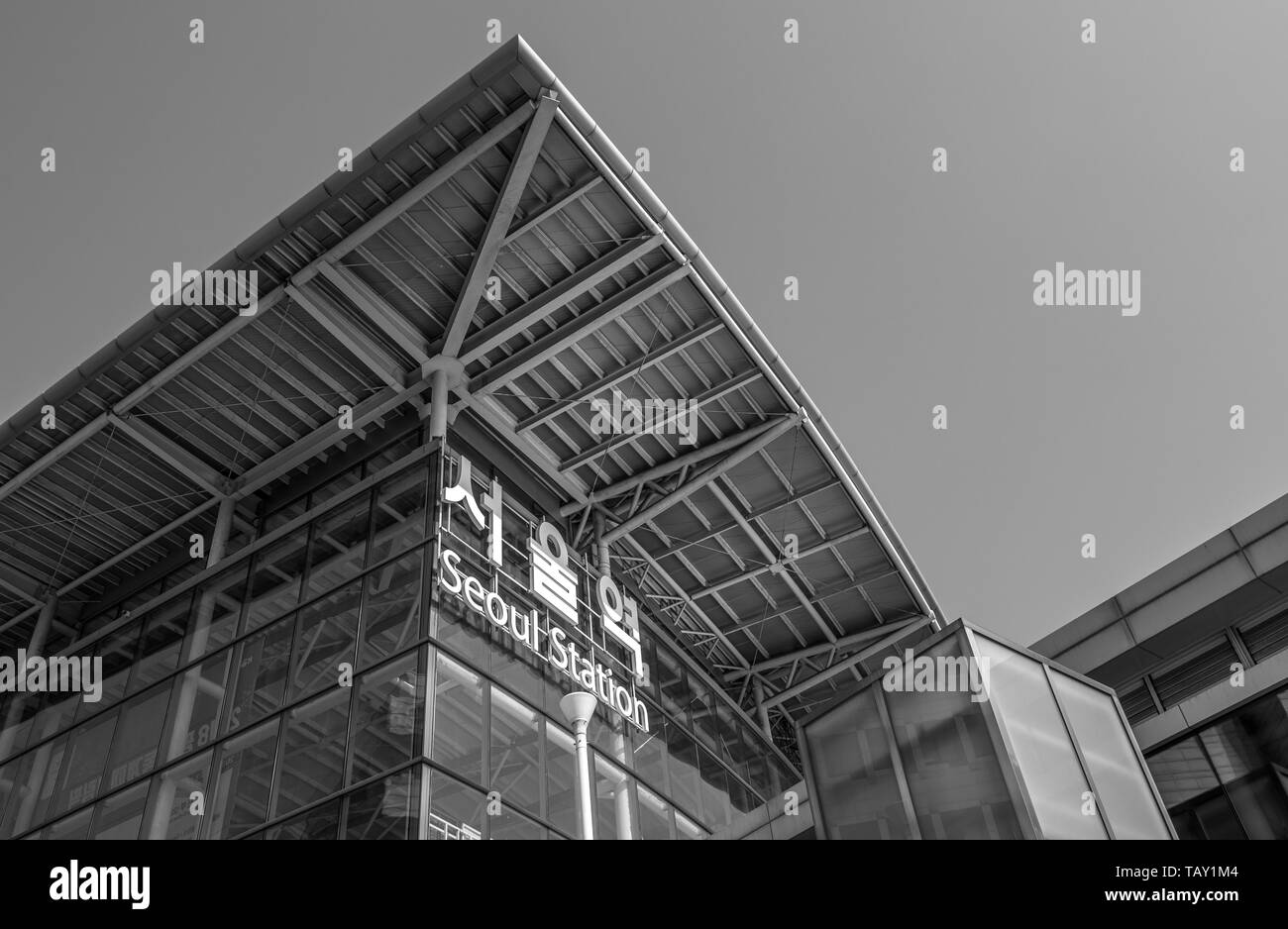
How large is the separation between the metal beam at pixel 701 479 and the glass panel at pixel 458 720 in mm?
7946

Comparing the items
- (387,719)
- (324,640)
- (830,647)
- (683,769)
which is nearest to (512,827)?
(387,719)

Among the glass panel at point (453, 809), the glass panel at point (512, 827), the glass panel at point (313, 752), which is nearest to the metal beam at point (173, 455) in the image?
the glass panel at point (313, 752)

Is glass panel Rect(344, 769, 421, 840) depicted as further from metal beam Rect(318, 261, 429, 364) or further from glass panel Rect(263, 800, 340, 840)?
metal beam Rect(318, 261, 429, 364)

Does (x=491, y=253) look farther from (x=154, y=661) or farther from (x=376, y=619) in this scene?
(x=154, y=661)

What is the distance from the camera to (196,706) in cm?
2117

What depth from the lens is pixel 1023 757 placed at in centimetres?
1006

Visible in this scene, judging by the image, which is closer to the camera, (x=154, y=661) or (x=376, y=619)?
(x=376, y=619)

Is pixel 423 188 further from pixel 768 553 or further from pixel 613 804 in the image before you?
pixel 768 553

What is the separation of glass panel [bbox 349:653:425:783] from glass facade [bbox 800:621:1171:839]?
7763 millimetres

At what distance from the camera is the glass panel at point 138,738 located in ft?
68.6

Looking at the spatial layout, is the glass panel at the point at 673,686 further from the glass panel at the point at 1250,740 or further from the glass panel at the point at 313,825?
the glass panel at the point at 1250,740

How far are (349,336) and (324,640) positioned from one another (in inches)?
233
